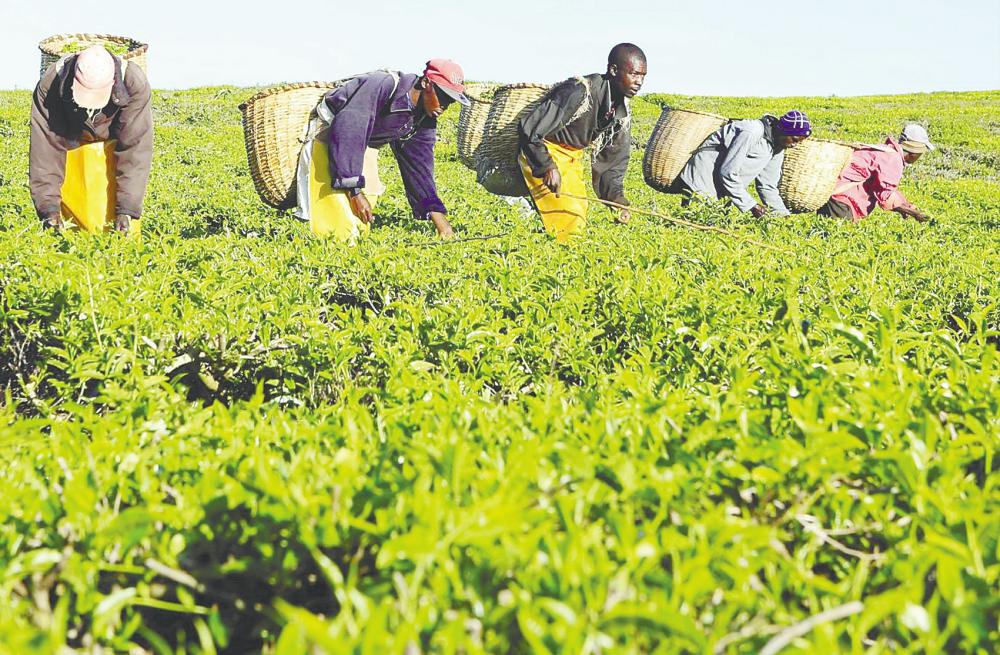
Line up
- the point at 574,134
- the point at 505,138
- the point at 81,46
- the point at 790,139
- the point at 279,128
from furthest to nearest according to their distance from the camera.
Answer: the point at 790,139
the point at 81,46
the point at 505,138
the point at 574,134
the point at 279,128

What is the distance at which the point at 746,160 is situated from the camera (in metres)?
8.30

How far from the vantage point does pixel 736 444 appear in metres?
1.75

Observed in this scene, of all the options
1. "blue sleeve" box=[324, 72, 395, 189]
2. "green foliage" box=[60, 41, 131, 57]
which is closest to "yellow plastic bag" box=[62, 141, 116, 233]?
"blue sleeve" box=[324, 72, 395, 189]

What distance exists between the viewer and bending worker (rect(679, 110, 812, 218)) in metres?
8.20

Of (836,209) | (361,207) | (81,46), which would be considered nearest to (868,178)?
(836,209)

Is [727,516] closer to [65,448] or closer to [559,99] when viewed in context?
[65,448]

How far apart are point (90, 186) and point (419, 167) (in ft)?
7.42

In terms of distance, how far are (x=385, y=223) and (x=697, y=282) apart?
3311 millimetres

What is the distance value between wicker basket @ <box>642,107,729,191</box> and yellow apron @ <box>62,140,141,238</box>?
5.69 metres

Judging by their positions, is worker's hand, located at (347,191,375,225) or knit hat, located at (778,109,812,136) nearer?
worker's hand, located at (347,191,375,225)

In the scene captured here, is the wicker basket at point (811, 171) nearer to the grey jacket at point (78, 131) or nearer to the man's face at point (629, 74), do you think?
the man's face at point (629, 74)

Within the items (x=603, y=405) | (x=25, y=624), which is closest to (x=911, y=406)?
(x=603, y=405)

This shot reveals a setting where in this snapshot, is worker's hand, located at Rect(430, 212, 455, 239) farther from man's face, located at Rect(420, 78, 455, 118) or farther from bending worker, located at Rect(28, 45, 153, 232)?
bending worker, located at Rect(28, 45, 153, 232)

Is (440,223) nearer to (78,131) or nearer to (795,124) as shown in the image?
(78,131)
